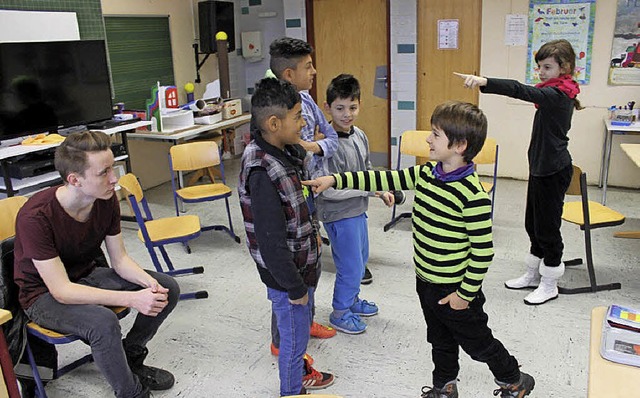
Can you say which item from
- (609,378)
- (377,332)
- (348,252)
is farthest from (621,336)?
(377,332)

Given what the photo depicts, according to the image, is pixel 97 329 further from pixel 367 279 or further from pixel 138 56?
pixel 138 56

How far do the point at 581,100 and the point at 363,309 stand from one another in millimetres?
3229

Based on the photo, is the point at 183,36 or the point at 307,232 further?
the point at 183,36

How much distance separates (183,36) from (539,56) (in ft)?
13.3

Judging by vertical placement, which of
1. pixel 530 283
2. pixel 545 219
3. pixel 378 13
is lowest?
pixel 530 283

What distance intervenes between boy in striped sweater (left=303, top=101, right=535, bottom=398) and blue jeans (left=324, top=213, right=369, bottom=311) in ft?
1.99

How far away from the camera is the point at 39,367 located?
92.0 inches

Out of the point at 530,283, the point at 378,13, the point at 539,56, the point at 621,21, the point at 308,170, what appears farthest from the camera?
the point at 378,13

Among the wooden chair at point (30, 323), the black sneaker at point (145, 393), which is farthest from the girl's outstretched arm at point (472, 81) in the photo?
the black sneaker at point (145, 393)

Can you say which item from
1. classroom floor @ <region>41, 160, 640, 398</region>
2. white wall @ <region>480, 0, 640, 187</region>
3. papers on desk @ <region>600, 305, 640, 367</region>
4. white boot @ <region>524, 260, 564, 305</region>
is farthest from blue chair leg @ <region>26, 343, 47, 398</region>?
white wall @ <region>480, 0, 640, 187</region>

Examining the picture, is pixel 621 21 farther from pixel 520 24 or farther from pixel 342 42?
pixel 342 42

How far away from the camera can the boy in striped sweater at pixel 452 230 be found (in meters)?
1.72

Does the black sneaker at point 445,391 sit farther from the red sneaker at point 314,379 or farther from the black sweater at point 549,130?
the black sweater at point 549,130

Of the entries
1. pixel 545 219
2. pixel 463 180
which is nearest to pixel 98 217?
pixel 463 180
